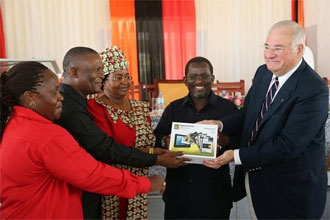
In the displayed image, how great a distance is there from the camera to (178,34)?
695 cm

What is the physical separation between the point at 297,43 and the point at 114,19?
225 inches

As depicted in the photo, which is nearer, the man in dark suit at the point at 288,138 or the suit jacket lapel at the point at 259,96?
the man in dark suit at the point at 288,138

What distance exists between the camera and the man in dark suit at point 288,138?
1575 millimetres

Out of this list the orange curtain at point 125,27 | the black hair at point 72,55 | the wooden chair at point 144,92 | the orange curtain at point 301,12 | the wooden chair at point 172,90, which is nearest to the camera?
the black hair at point 72,55

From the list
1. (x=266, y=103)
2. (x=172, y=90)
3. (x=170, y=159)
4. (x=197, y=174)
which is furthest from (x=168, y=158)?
(x=172, y=90)

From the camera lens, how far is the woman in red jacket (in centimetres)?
112

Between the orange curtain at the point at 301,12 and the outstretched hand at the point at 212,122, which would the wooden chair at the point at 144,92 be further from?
the orange curtain at the point at 301,12

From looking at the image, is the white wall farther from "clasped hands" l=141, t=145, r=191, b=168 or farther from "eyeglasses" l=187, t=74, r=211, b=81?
"clasped hands" l=141, t=145, r=191, b=168

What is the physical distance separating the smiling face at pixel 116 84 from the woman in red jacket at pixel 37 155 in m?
0.53

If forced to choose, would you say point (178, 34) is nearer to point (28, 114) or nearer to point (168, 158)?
point (168, 158)

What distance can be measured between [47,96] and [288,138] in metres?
1.18

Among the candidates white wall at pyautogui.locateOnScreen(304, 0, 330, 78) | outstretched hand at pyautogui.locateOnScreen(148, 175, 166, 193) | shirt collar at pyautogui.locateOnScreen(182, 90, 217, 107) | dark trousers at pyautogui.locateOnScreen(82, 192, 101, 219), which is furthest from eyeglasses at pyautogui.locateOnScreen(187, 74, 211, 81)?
white wall at pyautogui.locateOnScreen(304, 0, 330, 78)

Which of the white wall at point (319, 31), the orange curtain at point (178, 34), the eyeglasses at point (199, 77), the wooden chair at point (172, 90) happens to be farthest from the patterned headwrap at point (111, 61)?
the white wall at point (319, 31)

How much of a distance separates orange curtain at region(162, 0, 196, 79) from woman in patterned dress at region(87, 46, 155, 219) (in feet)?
17.4
